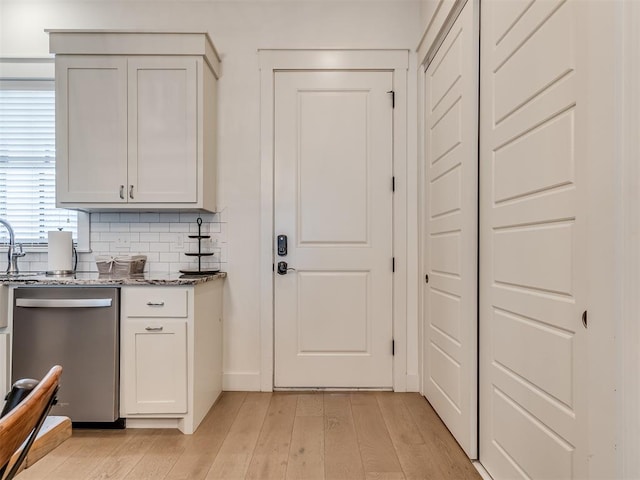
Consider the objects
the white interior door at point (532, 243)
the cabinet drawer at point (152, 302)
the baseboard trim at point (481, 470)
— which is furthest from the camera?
the cabinet drawer at point (152, 302)

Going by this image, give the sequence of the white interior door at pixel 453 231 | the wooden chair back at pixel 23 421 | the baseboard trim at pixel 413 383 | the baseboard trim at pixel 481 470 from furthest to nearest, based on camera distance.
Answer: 1. the baseboard trim at pixel 413 383
2. the white interior door at pixel 453 231
3. the baseboard trim at pixel 481 470
4. the wooden chair back at pixel 23 421

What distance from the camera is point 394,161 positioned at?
3.02 m

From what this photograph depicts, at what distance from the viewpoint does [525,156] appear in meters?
1.53

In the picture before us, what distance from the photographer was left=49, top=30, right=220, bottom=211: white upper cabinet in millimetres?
2639

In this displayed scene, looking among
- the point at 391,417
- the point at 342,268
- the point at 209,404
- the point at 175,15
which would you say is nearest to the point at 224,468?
the point at 209,404

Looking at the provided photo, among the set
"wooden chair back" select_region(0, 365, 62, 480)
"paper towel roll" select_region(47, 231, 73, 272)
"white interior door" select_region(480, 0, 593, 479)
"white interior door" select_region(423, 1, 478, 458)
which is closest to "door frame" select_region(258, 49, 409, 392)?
"white interior door" select_region(423, 1, 478, 458)

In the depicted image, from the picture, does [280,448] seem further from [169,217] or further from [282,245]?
[169,217]

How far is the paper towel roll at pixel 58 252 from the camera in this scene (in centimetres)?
267

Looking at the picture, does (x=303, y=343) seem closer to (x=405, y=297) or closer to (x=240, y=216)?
(x=405, y=297)

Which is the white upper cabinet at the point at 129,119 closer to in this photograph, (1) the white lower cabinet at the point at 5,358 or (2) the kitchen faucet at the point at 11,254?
(2) the kitchen faucet at the point at 11,254

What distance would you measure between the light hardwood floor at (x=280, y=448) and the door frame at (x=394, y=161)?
513mm

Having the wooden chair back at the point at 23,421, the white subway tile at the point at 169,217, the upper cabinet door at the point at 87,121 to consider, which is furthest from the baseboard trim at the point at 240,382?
the wooden chair back at the point at 23,421

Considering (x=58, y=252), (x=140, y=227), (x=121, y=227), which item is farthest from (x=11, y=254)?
(x=140, y=227)

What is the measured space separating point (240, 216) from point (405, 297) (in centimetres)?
136
